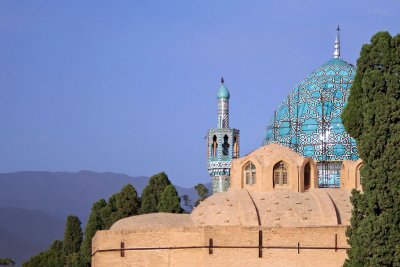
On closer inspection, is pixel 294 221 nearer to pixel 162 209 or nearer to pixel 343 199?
pixel 343 199

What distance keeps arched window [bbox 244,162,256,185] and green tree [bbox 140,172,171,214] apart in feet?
34.1

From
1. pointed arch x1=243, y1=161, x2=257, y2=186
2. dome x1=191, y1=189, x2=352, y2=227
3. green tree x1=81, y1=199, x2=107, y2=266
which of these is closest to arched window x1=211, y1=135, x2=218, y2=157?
green tree x1=81, y1=199, x2=107, y2=266

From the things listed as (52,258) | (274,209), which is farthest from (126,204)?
(274,209)

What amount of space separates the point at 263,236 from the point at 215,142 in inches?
754

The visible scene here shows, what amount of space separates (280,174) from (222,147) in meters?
14.7

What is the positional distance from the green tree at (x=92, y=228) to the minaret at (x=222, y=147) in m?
5.51

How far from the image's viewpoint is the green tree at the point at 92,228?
49344mm

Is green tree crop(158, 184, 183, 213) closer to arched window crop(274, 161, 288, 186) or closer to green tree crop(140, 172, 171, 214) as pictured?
green tree crop(140, 172, 171, 214)

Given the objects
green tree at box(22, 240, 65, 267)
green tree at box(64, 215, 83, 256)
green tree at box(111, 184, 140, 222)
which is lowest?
green tree at box(22, 240, 65, 267)

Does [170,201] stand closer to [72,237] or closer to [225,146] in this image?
[225,146]

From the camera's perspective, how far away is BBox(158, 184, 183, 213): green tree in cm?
4684

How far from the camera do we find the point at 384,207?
31.1 meters

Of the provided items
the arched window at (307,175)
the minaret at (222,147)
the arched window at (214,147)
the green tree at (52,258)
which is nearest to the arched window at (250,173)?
the arched window at (307,175)

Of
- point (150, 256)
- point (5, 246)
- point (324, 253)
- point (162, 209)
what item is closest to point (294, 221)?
point (324, 253)
